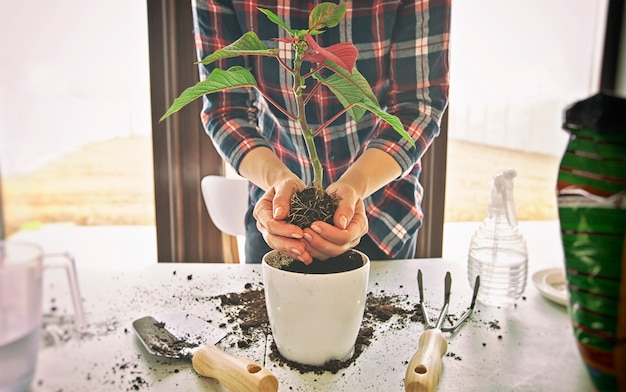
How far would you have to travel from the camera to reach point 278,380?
353mm

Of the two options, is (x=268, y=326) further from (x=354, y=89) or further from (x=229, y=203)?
(x=229, y=203)

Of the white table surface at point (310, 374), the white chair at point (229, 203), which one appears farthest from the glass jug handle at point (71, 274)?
the white chair at point (229, 203)

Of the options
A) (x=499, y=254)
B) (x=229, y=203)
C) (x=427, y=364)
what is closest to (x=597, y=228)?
(x=427, y=364)

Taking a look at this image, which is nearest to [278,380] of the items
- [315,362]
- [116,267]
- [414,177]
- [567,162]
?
[315,362]

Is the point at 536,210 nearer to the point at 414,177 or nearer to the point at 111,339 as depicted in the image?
the point at 111,339

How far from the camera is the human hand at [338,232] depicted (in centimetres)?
36

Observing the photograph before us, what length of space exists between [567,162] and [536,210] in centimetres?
9

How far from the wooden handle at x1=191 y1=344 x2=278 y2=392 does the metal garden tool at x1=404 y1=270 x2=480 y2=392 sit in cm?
9

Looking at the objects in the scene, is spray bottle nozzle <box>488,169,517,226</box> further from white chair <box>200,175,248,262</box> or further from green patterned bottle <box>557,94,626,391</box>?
white chair <box>200,175,248,262</box>

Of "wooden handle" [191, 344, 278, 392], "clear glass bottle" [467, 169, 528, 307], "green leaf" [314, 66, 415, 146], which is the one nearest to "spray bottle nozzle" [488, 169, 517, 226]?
"clear glass bottle" [467, 169, 528, 307]

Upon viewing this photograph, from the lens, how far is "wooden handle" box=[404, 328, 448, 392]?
0.32 meters

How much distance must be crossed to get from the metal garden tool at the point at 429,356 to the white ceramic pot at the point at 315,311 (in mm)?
54

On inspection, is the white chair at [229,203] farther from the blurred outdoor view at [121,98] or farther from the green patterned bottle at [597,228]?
the green patterned bottle at [597,228]

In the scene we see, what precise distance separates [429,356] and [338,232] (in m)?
0.11
